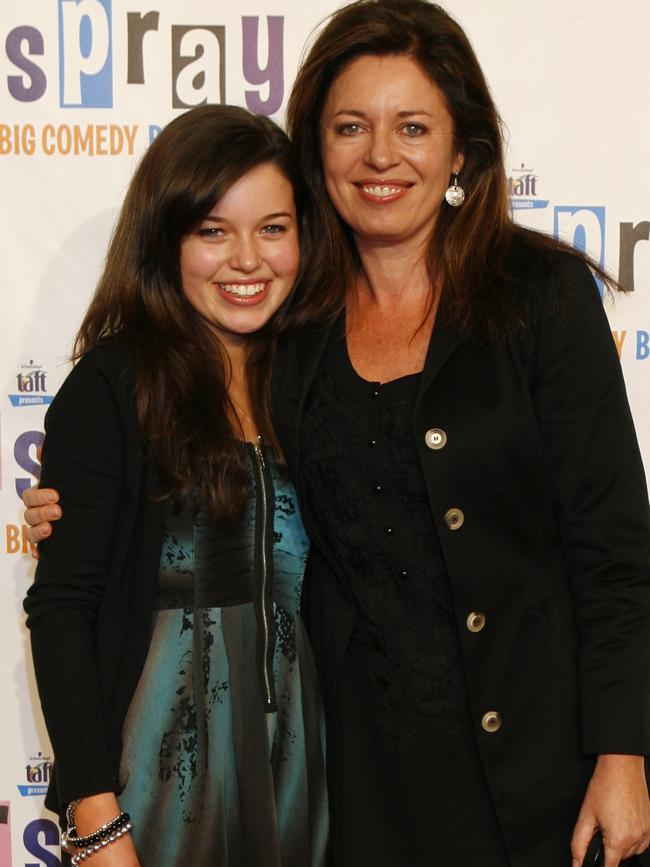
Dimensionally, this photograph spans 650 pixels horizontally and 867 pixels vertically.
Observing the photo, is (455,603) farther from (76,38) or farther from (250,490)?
(76,38)

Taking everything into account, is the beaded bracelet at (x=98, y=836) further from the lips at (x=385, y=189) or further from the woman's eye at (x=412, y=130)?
the woman's eye at (x=412, y=130)

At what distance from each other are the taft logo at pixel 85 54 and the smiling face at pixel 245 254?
817 mm

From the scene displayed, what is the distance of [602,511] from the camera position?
1.49 meters

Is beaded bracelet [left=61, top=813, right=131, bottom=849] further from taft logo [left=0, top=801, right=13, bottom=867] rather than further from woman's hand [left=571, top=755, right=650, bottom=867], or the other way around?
taft logo [left=0, top=801, right=13, bottom=867]

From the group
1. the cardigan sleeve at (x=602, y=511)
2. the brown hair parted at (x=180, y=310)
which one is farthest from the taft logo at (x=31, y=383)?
the cardigan sleeve at (x=602, y=511)

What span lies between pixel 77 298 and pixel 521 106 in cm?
103

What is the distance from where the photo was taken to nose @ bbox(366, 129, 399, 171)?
1579 millimetres

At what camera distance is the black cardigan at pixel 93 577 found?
1.42 m

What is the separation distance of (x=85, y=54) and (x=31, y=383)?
701 millimetres


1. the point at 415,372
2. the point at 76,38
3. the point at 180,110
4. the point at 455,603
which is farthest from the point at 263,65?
the point at 455,603

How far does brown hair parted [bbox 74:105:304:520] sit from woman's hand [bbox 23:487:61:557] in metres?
0.15

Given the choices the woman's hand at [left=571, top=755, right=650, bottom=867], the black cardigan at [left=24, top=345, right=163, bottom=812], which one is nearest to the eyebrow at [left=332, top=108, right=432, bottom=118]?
the black cardigan at [left=24, top=345, right=163, bottom=812]

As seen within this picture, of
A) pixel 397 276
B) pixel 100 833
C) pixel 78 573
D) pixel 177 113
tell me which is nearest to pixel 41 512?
pixel 78 573

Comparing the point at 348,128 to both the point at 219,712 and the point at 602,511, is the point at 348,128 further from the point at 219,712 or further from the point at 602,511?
the point at 219,712
